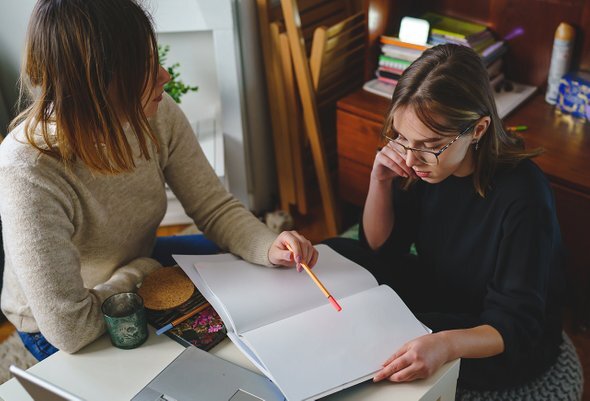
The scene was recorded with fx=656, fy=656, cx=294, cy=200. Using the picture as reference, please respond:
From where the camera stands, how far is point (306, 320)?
3.55 ft

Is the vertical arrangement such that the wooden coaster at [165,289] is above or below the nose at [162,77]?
below

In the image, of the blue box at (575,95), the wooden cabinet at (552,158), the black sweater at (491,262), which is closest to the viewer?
the black sweater at (491,262)

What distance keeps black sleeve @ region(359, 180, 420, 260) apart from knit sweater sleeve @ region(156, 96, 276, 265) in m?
0.31

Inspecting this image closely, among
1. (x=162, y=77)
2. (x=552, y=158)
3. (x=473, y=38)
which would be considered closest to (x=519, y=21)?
(x=473, y=38)

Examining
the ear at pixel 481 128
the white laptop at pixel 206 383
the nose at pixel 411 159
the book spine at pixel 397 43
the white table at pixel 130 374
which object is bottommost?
the white table at pixel 130 374

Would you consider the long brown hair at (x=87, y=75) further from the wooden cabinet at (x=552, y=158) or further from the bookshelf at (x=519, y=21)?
the bookshelf at (x=519, y=21)

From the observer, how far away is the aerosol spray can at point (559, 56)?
6.25ft

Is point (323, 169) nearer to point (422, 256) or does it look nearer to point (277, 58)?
point (277, 58)

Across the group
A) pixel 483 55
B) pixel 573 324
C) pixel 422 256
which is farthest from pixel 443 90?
pixel 573 324

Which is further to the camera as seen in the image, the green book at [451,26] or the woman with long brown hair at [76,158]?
the green book at [451,26]

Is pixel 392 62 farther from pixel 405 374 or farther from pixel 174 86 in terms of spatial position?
pixel 405 374

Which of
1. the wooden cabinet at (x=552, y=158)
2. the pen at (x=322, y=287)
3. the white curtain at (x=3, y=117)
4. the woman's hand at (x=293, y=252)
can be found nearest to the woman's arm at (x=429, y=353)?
the pen at (x=322, y=287)

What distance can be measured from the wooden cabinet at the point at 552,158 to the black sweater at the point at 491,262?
43 cm

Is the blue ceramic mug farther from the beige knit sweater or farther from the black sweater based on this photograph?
the black sweater
